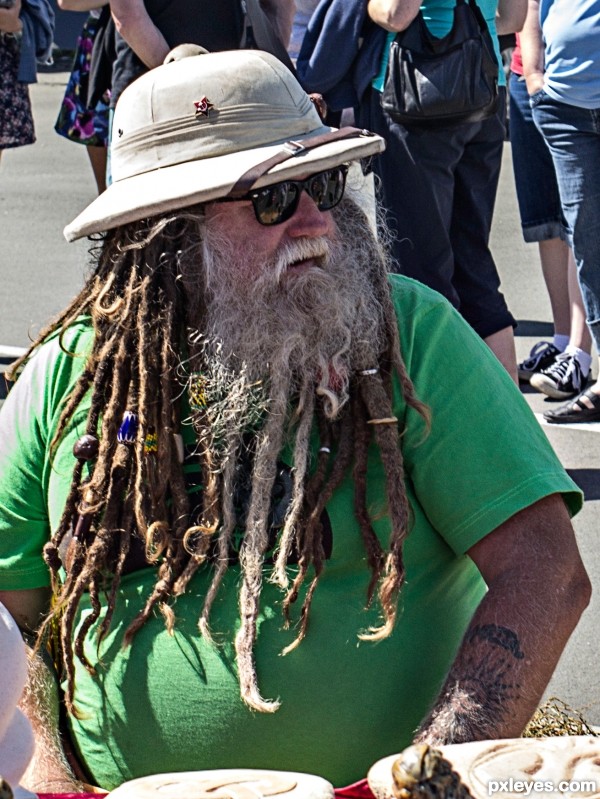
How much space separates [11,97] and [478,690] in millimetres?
4276

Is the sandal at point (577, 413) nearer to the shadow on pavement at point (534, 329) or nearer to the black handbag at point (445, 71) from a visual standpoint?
the shadow on pavement at point (534, 329)

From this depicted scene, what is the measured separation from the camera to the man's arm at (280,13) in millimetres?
4793

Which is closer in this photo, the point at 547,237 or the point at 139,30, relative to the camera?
the point at 139,30

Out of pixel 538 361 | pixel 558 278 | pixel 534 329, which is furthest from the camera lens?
pixel 534 329

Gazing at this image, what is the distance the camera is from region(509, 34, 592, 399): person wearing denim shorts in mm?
4902

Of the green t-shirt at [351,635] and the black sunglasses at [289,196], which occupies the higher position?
the black sunglasses at [289,196]

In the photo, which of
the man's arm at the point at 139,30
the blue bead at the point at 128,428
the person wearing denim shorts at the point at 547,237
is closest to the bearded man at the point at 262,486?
the blue bead at the point at 128,428

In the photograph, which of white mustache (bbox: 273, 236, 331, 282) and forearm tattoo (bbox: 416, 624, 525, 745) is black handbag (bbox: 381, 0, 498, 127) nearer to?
white mustache (bbox: 273, 236, 331, 282)

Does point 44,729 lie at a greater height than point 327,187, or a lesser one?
lesser

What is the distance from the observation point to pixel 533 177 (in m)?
5.08

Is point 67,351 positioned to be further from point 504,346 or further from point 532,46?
point 532,46

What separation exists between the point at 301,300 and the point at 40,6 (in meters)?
3.94

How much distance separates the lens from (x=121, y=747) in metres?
2.03

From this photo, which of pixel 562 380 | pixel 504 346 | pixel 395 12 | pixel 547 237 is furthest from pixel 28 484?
pixel 547 237
